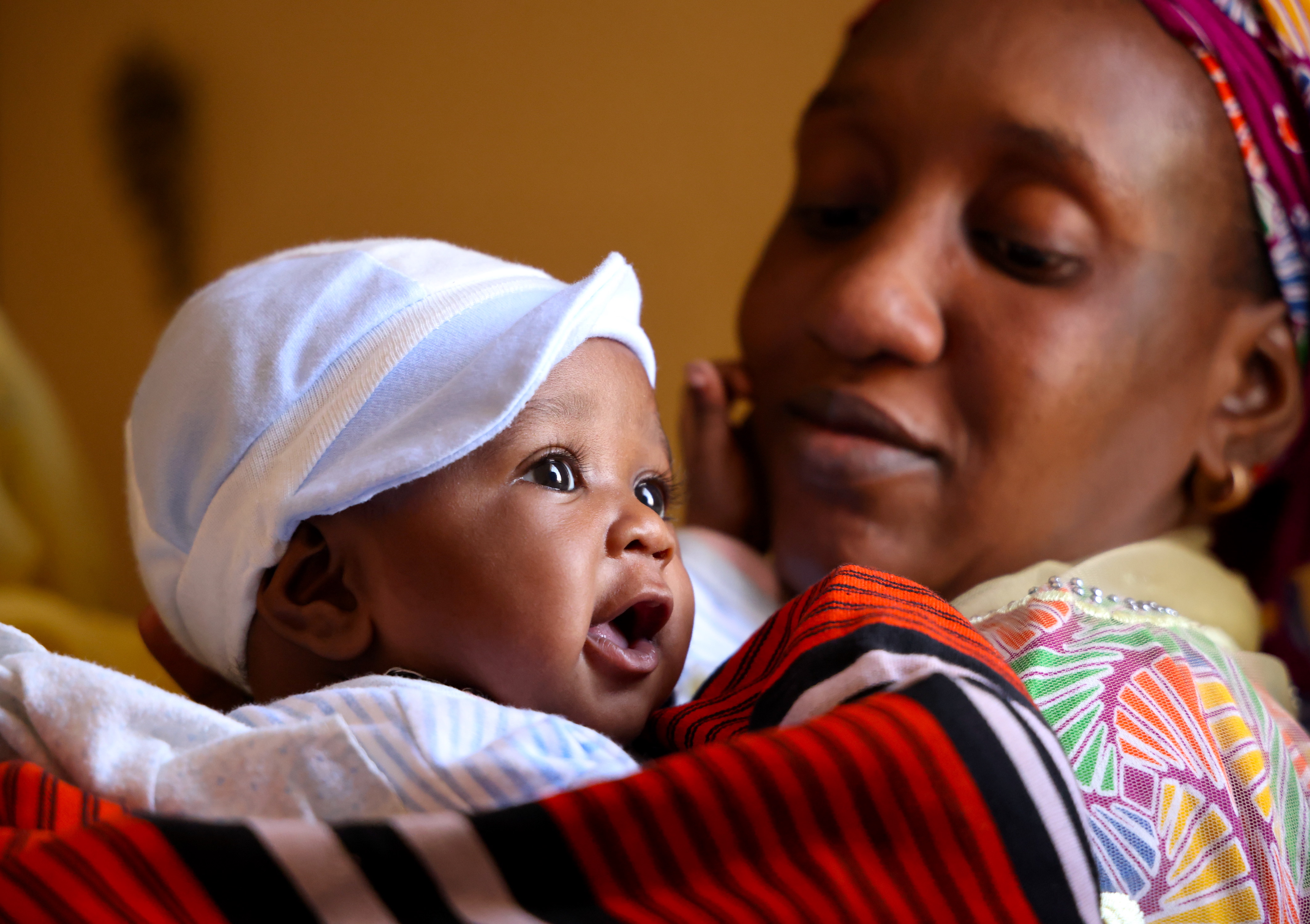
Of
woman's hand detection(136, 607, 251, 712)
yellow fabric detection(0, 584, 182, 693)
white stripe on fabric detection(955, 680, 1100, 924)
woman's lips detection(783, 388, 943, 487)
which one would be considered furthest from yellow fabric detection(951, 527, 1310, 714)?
yellow fabric detection(0, 584, 182, 693)

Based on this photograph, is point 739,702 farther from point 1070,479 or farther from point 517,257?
point 517,257

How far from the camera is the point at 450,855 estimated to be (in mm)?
528

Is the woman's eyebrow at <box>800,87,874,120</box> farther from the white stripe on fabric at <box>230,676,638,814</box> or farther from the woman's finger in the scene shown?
the white stripe on fabric at <box>230,676,638,814</box>

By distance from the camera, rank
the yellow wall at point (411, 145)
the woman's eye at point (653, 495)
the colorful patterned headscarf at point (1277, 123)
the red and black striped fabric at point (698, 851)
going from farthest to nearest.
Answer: the yellow wall at point (411, 145) < the colorful patterned headscarf at point (1277, 123) < the woman's eye at point (653, 495) < the red and black striped fabric at point (698, 851)

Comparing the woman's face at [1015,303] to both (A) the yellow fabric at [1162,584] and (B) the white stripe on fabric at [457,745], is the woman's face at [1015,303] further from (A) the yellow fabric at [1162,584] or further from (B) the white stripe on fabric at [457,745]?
(B) the white stripe on fabric at [457,745]

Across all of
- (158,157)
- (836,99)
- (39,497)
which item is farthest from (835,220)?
(158,157)

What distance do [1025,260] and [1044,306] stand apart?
5 centimetres

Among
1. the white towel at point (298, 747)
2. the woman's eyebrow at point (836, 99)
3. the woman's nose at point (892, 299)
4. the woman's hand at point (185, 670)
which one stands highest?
the woman's eyebrow at point (836, 99)

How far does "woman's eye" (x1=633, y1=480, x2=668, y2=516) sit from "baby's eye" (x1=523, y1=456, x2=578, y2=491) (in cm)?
6

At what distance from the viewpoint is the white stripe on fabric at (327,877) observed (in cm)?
52

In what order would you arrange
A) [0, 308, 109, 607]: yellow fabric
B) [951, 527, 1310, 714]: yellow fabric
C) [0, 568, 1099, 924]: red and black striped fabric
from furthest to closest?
1. [0, 308, 109, 607]: yellow fabric
2. [951, 527, 1310, 714]: yellow fabric
3. [0, 568, 1099, 924]: red and black striped fabric

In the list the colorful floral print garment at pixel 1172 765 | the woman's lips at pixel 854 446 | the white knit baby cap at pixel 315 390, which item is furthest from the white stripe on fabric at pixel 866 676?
the woman's lips at pixel 854 446

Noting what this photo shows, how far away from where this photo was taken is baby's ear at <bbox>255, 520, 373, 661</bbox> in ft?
2.50

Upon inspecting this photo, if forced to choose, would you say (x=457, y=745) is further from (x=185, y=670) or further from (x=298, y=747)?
(x=185, y=670)
